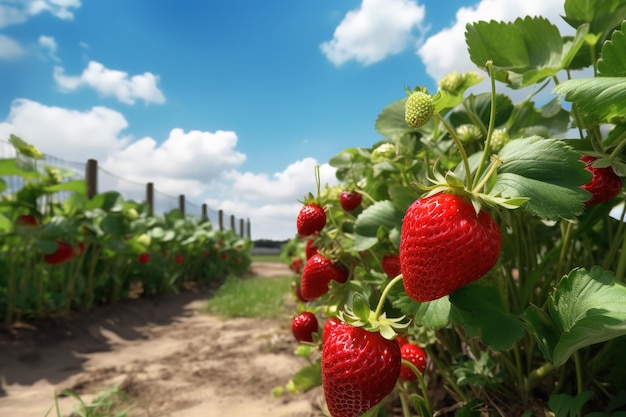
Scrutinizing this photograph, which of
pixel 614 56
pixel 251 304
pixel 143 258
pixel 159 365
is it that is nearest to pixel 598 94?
pixel 614 56

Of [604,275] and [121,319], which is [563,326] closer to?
[604,275]

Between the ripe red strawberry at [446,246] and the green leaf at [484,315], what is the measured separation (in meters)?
0.12

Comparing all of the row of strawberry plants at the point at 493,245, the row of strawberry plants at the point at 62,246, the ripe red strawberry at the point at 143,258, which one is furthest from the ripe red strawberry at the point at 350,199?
the ripe red strawberry at the point at 143,258

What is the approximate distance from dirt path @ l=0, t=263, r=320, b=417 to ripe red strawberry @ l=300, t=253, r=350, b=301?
81cm

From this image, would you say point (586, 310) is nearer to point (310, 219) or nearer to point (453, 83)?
point (310, 219)

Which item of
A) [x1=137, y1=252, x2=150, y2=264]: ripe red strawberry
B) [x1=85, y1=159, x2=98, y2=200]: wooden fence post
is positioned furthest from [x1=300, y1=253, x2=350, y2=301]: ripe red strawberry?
[x1=85, y1=159, x2=98, y2=200]: wooden fence post

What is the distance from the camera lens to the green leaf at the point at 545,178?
650 millimetres

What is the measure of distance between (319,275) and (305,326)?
5.9 inches

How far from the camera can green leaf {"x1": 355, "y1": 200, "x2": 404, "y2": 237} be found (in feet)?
3.79

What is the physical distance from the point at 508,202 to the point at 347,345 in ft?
1.15

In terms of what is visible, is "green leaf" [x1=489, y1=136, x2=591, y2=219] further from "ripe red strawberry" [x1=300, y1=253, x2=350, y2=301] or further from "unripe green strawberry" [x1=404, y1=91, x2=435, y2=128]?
"ripe red strawberry" [x1=300, y1=253, x2=350, y2=301]

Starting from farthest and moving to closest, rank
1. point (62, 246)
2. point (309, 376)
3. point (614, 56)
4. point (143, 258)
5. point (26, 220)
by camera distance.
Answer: point (143, 258) < point (62, 246) < point (26, 220) < point (309, 376) < point (614, 56)

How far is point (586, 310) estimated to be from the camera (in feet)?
2.11

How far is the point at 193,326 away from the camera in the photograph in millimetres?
4629
